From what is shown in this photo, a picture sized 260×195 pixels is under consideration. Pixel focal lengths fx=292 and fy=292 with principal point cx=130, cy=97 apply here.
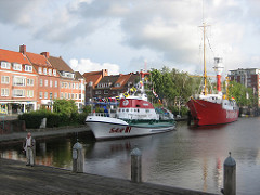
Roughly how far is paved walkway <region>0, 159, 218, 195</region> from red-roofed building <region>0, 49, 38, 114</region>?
48.4 meters

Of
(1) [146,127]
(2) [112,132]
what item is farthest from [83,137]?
(1) [146,127]

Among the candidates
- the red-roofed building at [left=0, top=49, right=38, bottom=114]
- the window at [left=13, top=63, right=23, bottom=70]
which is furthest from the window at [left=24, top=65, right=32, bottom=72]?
the window at [left=13, top=63, right=23, bottom=70]

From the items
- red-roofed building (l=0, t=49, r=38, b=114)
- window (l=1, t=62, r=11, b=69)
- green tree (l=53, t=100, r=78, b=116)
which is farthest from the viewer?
red-roofed building (l=0, t=49, r=38, b=114)

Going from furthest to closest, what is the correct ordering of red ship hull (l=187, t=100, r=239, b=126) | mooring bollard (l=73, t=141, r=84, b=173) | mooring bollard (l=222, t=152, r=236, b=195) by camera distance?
red ship hull (l=187, t=100, r=239, b=126) < mooring bollard (l=73, t=141, r=84, b=173) < mooring bollard (l=222, t=152, r=236, b=195)

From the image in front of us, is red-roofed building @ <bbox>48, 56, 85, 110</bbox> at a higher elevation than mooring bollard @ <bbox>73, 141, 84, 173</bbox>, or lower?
higher

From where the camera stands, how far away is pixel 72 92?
78812 mm

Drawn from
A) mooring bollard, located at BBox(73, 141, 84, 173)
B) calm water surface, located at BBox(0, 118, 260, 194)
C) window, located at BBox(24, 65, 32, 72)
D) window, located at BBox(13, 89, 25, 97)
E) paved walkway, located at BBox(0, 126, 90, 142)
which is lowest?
calm water surface, located at BBox(0, 118, 260, 194)

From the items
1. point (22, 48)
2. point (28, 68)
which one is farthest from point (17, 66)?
point (22, 48)

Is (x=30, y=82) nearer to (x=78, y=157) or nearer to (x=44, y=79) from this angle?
(x=44, y=79)

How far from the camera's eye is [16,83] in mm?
62125

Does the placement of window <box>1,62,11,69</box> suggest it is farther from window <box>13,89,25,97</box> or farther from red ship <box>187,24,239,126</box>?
red ship <box>187,24,239,126</box>

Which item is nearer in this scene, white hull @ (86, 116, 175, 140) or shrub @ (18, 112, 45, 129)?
white hull @ (86, 116, 175, 140)

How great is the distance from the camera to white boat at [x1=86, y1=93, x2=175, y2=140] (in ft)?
118

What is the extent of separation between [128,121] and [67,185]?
88.8ft
